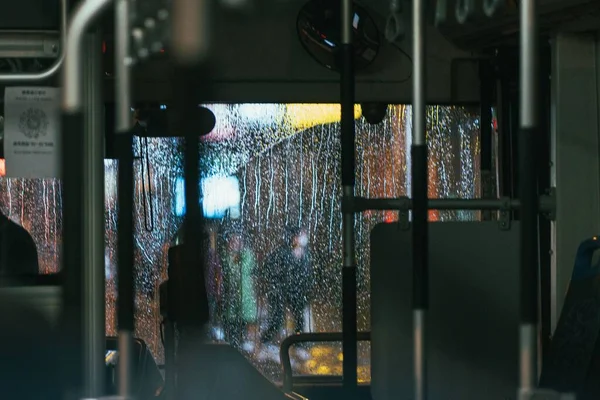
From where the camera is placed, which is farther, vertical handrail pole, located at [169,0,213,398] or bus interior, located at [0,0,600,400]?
bus interior, located at [0,0,600,400]

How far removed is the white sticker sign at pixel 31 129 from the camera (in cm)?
219

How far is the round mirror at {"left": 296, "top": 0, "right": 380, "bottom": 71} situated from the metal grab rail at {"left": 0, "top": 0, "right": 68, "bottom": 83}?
1256mm

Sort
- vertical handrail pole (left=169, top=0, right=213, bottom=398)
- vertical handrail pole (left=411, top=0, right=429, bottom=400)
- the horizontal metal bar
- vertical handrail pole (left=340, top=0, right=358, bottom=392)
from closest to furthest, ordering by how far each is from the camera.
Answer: vertical handrail pole (left=169, top=0, right=213, bottom=398) → vertical handrail pole (left=411, top=0, right=429, bottom=400) → vertical handrail pole (left=340, top=0, right=358, bottom=392) → the horizontal metal bar

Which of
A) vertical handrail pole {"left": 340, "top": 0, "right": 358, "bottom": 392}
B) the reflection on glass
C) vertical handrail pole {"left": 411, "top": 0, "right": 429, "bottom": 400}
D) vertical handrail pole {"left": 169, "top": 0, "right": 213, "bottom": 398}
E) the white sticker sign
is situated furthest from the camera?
the reflection on glass

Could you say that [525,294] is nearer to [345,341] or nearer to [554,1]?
[345,341]

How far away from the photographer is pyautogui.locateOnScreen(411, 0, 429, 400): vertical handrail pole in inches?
65.2

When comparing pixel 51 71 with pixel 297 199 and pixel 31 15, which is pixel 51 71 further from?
pixel 297 199

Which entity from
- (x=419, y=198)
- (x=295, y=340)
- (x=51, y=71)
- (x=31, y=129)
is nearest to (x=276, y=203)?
(x=295, y=340)

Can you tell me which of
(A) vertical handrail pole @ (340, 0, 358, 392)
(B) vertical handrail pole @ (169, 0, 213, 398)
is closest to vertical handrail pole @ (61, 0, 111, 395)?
(B) vertical handrail pole @ (169, 0, 213, 398)

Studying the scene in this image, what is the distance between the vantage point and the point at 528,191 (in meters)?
1.45

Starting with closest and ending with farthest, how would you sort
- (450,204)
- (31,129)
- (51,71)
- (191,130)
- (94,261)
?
(191,130)
(94,261)
(51,71)
(31,129)
(450,204)

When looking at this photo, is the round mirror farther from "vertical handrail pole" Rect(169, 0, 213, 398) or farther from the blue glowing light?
"vertical handrail pole" Rect(169, 0, 213, 398)

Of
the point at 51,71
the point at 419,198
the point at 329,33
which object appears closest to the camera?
the point at 419,198

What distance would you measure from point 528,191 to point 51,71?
1118mm
